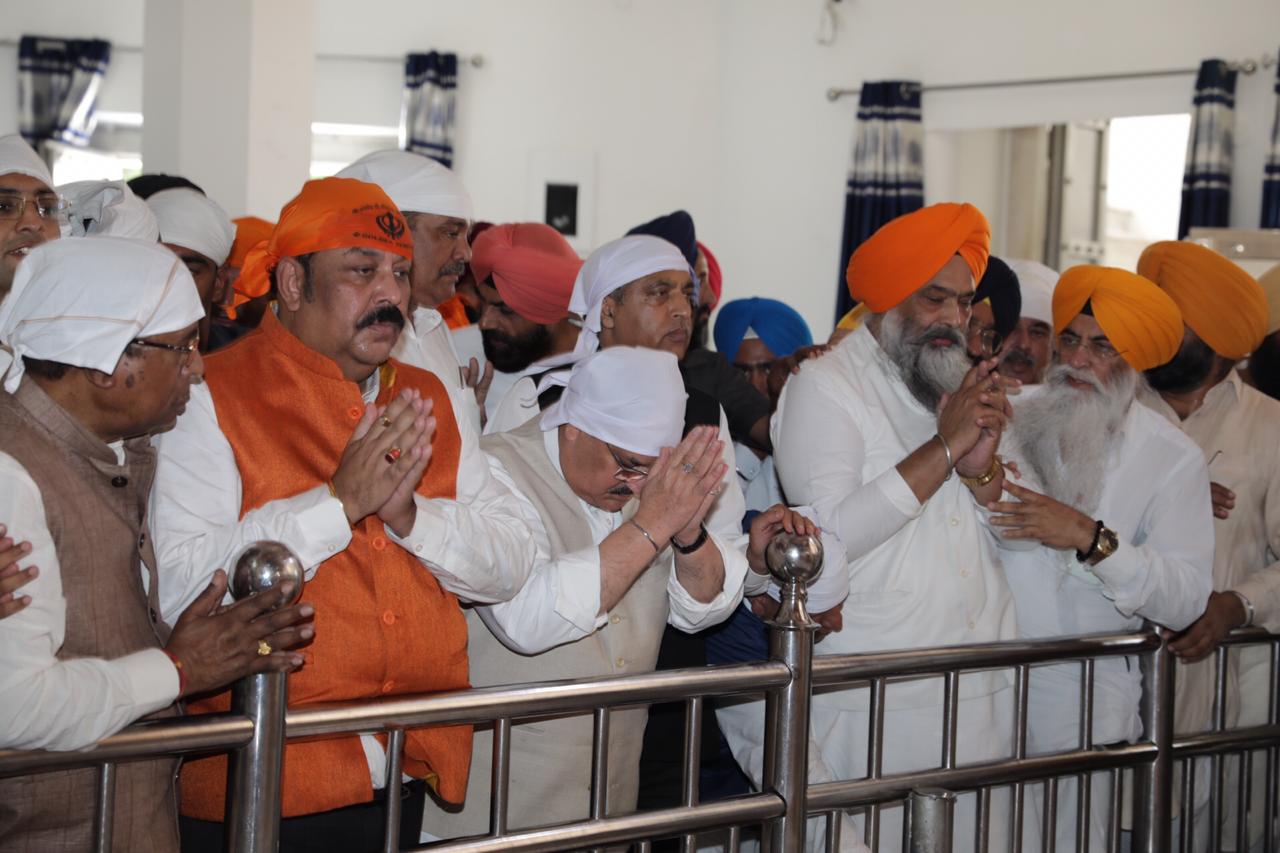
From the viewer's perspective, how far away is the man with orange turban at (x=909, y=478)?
277 centimetres

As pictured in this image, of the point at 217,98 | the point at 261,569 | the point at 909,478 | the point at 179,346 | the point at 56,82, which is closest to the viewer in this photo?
the point at 261,569

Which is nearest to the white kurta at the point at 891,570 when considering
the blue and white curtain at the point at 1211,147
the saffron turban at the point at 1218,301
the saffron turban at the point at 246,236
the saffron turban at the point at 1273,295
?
the saffron turban at the point at 1218,301

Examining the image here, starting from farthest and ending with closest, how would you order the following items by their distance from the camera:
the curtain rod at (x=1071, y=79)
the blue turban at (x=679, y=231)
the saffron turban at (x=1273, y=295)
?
the curtain rod at (x=1071, y=79) < the saffron turban at (x=1273, y=295) < the blue turban at (x=679, y=231)

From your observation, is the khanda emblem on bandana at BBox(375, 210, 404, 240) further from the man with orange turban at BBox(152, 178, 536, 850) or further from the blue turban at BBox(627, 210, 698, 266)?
the blue turban at BBox(627, 210, 698, 266)

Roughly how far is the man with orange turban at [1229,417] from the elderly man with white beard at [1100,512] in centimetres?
29

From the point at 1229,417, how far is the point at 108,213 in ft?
9.72

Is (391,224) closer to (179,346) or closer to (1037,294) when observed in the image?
(179,346)

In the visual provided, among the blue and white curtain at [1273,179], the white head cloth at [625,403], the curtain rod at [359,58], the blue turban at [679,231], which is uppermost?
the curtain rod at [359,58]

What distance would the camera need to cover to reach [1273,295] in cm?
478

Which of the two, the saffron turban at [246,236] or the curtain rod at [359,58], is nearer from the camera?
the saffron turban at [246,236]

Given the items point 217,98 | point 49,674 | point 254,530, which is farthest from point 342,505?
point 217,98

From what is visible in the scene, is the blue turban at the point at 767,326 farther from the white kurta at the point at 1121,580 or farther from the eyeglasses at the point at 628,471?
the eyeglasses at the point at 628,471

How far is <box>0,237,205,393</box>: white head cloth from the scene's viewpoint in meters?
1.78

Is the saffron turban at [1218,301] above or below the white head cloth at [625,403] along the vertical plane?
above
